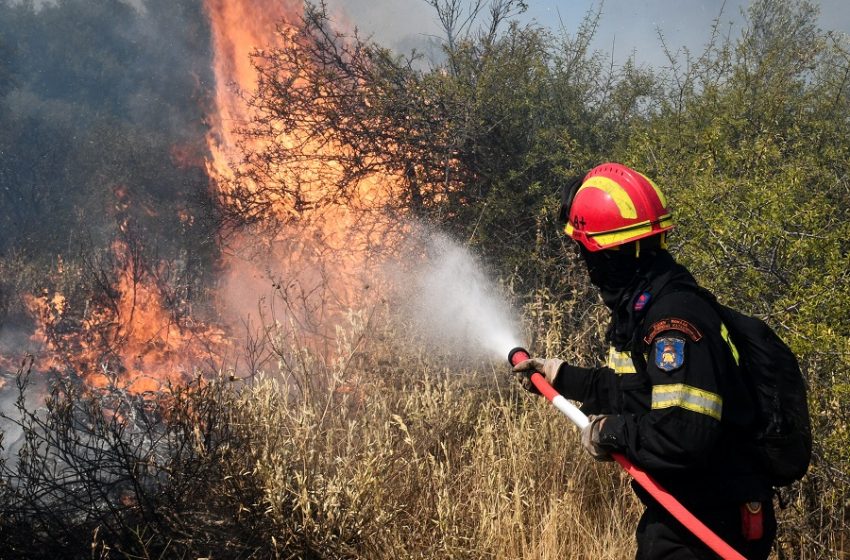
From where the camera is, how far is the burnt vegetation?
326 cm

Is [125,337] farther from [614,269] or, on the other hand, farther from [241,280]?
[614,269]

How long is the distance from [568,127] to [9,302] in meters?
8.20

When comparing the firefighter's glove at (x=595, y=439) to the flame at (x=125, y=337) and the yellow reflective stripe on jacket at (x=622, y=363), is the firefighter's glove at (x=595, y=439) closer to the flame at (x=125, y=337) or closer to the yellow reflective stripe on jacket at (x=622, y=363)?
the yellow reflective stripe on jacket at (x=622, y=363)

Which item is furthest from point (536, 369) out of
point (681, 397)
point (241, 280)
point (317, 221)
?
point (241, 280)

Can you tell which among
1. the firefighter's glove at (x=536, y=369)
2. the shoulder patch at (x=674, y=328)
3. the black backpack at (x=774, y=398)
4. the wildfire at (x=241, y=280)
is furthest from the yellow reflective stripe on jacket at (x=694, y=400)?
the wildfire at (x=241, y=280)

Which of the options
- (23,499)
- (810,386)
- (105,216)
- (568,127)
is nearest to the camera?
(23,499)

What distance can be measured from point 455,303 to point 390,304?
2.14ft

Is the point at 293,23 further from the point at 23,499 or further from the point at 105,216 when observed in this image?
the point at 105,216

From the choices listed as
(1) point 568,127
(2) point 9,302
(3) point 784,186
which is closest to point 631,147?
(1) point 568,127

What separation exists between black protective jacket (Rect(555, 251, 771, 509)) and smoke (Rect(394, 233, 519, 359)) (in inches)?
86.7

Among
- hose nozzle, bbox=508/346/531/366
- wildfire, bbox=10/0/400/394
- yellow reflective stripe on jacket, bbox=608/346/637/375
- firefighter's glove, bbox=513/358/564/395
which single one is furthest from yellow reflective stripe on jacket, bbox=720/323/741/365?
wildfire, bbox=10/0/400/394

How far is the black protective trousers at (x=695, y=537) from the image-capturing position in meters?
2.20

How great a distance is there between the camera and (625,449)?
2217 millimetres

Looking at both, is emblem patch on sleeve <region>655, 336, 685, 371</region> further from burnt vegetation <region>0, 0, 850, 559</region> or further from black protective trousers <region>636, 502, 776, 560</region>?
burnt vegetation <region>0, 0, 850, 559</region>
